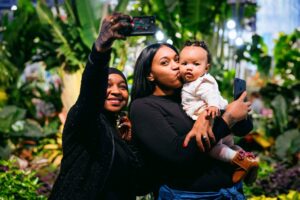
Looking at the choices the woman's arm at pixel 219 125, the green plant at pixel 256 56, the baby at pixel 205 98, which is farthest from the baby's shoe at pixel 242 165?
the green plant at pixel 256 56

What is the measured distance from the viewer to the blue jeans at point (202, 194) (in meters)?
2.15

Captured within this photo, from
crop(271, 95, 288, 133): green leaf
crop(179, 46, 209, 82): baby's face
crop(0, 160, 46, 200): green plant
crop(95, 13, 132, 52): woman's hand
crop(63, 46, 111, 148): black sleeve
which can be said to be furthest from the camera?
A: crop(271, 95, 288, 133): green leaf

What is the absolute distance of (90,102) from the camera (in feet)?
6.91

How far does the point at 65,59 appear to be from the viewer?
723 centimetres

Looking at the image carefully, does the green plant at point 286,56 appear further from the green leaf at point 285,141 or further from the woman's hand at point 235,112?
the woman's hand at point 235,112

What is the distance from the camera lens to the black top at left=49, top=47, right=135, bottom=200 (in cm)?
222

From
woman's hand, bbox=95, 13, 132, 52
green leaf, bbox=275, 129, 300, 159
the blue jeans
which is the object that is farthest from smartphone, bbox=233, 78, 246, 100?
green leaf, bbox=275, 129, 300, 159

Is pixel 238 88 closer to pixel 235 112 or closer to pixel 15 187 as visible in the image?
pixel 235 112

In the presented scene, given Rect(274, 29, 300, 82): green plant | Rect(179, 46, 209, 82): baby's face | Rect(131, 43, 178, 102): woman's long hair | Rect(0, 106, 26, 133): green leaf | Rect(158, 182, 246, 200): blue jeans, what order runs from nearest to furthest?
Rect(158, 182, 246, 200): blue jeans
Rect(179, 46, 209, 82): baby's face
Rect(131, 43, 178, 102): woman's long hair
Rect(0, 106, 26, 133): green leaf
Rect(274, 29, 300, 82): green plant

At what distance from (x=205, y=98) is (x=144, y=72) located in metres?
0.34

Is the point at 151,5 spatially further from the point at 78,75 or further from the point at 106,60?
the point at 106,60

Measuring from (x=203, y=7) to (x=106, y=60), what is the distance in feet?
17.7

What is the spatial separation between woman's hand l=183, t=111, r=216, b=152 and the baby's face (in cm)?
23

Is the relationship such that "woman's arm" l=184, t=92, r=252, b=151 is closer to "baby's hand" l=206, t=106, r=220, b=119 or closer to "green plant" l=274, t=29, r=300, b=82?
"baby's hand" l=206, t=106, r=220, b=119
